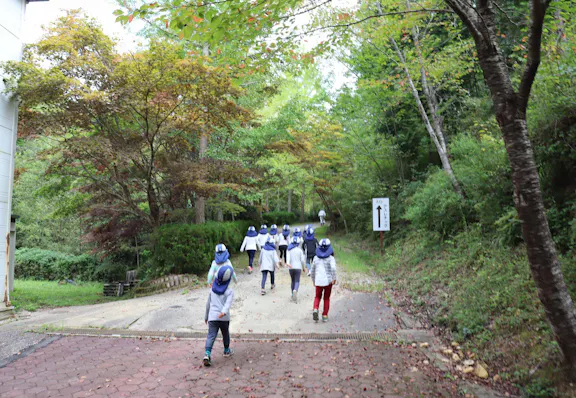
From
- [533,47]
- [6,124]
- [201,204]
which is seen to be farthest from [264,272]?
[533,47]

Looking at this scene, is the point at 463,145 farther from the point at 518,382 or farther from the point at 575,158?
the point at 518,382

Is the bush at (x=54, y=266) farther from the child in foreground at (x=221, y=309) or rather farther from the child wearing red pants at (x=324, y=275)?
the child in foreground at (x=221, y=309)

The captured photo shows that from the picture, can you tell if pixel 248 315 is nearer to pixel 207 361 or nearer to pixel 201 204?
pixel 207 361

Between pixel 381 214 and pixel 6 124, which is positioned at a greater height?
pixel 6 124

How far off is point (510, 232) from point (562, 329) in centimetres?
367

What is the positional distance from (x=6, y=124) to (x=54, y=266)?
15559 mm

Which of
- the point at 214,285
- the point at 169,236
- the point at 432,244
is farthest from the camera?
the point at 169,236

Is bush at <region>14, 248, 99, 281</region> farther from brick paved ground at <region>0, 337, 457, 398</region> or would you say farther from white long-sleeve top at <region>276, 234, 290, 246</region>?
brick paved ground at <region>0, 337, 457, 398</region>

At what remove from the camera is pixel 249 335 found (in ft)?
21.1

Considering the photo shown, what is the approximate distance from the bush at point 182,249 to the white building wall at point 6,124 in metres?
4.32

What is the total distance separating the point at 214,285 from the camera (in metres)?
5.64

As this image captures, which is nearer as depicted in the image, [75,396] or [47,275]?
[75,396]

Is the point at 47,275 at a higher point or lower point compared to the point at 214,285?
lower

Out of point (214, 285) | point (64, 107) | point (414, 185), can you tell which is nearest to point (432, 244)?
point (414, 185)
